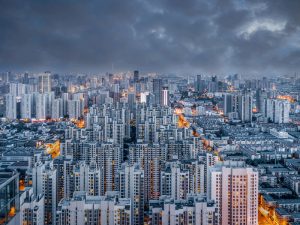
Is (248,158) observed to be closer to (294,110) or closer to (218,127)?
(218,127)

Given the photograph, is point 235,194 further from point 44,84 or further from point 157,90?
point 44,84

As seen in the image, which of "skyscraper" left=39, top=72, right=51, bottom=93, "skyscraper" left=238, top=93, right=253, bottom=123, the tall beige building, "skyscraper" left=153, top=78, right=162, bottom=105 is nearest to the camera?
the tall beige building

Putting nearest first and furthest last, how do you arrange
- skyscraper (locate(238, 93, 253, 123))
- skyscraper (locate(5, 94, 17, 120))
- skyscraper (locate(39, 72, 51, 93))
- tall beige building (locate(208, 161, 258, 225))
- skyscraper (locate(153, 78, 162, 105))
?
tall beige building (locate(208, 161, 258, 225))
skyscraper (locate(5, 94, 17, 120))
skyscraper (locate(238, 93, 253, 123))
skyscraper (locate(39, 72, 51, 93))
skyscraper (locate(153, 78, 162, 105))

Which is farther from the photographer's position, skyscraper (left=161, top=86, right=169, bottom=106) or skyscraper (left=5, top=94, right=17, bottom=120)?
skyscraper (left=161, top=86, right=169, bottom=106)

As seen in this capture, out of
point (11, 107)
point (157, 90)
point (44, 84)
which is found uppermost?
point (44, 84)

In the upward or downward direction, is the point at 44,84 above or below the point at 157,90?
above

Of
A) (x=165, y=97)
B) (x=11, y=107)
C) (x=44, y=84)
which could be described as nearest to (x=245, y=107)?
(x=165, y=97)

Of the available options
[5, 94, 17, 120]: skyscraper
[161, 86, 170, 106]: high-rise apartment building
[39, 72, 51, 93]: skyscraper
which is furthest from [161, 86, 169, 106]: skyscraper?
[5, 94, 17, 120]: skyscraper

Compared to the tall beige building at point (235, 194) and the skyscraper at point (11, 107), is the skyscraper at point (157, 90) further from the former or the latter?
the tall beige building at point (235, 194)

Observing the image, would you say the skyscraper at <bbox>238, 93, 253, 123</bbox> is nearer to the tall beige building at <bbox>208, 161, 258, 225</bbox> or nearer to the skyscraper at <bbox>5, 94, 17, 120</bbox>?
the skyscraper at <bbox>5, 94, 17, 120</bbox>
